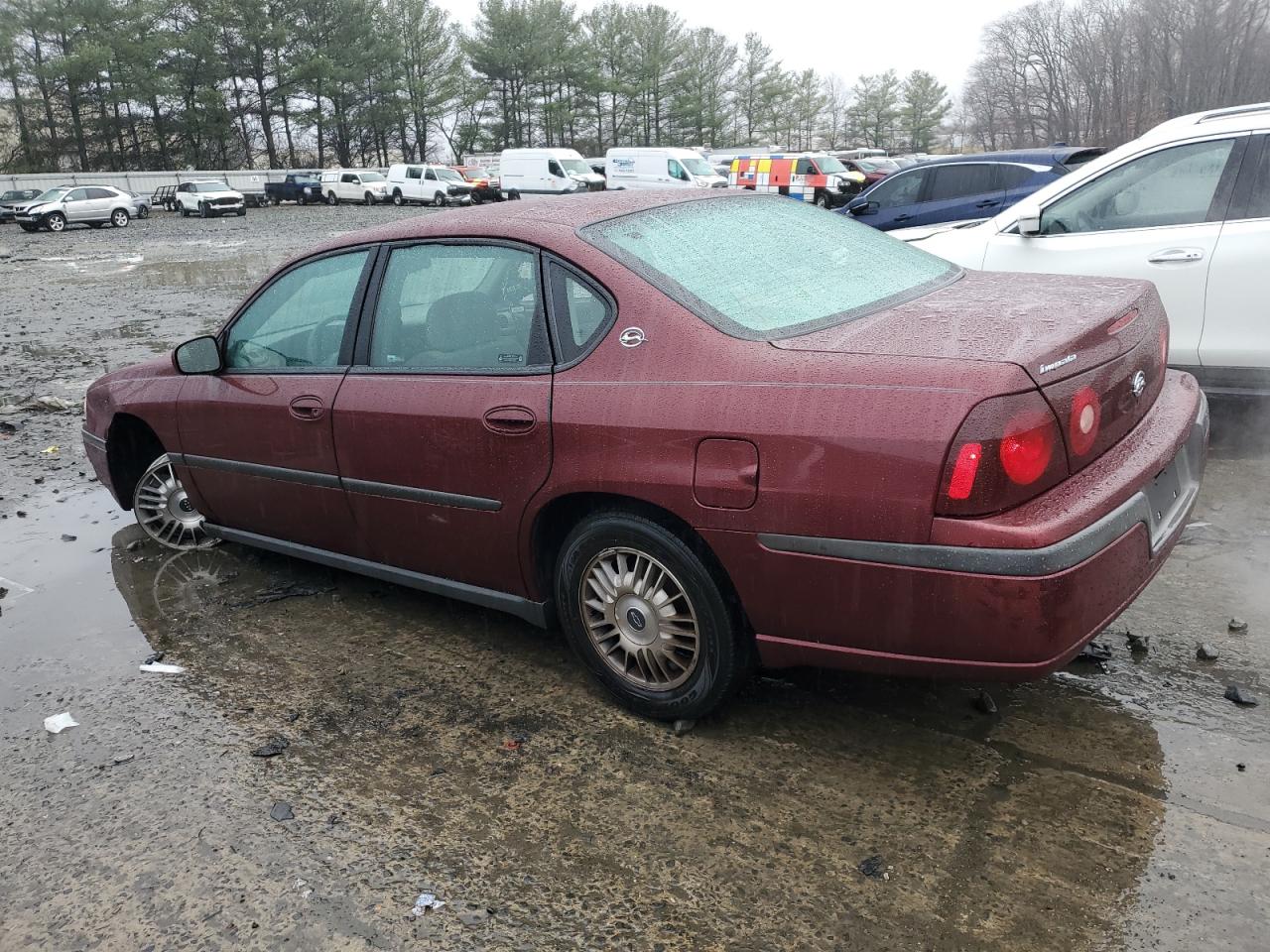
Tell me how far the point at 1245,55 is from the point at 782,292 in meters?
61.2

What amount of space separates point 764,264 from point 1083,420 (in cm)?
112

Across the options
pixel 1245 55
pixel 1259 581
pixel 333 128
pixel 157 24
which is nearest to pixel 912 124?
pixel 1245 55

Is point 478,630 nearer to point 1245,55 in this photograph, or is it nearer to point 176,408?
point 176,408

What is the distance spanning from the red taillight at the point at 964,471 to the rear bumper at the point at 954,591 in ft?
0.43

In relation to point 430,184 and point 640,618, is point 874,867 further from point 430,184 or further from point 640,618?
point 430,184

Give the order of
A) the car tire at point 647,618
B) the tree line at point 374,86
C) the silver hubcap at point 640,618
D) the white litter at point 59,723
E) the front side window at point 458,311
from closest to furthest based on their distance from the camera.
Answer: the car tire at point 647,618 → the silver hubcap at point 640,618 → the front side window at point 458,311 → the white litter at point 59,723 → the tree line at point 374,86

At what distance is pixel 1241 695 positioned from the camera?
3148mm

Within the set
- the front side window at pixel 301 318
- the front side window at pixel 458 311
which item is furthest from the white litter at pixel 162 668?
the front side window at pixel 458 311

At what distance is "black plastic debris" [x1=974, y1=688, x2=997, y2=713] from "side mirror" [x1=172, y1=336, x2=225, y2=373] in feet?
10.6

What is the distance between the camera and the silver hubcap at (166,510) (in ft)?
16.3

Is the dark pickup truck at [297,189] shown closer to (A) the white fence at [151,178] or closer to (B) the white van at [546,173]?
(A) the white fence at [151,178]

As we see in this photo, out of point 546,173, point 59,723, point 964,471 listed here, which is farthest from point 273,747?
point 546,173

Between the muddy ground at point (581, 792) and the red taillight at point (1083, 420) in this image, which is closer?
the muddy ground at point (581, 792)

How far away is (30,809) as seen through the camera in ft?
9.88
